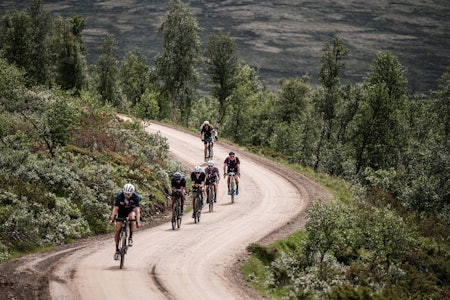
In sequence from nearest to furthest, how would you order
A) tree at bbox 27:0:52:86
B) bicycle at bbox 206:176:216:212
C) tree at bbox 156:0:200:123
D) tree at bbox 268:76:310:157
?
1. bicycle at bbox 206:176:216:212
2. tree at bbox 156:0:200:123
3. tree at bbox 27:0:52:86
4. tree at bbox 268:76:310:157

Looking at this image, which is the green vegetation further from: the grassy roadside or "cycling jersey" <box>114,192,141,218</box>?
"cycling jersey" <box>114,192,141,218</box>

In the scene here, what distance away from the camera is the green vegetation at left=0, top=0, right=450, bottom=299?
1806 centimetres

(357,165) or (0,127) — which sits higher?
(0,127)

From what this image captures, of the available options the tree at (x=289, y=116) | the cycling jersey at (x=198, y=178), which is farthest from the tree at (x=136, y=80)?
the cycling jersey at (x=198, y=178)

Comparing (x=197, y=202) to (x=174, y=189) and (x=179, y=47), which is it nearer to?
(x=174, y=189)

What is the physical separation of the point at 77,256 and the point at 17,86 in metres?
16.0

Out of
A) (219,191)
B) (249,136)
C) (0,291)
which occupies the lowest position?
(249,136)

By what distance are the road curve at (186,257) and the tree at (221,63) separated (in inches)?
1438

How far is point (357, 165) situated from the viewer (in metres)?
48.6

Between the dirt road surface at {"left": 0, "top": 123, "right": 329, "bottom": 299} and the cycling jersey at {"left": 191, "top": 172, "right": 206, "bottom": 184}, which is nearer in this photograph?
the dirt road surface at {"left": 0, "top": 123, "right": 329, "bottom": 299}

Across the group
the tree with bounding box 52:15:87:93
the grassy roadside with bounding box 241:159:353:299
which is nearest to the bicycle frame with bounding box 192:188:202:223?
the grassy roadside with bounding box 241:159:353:299

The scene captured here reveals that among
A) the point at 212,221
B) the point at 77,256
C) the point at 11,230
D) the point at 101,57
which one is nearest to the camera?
the point at 77,256

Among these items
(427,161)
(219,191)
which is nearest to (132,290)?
(219,191)

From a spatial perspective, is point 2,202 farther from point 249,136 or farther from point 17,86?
point 249,136
